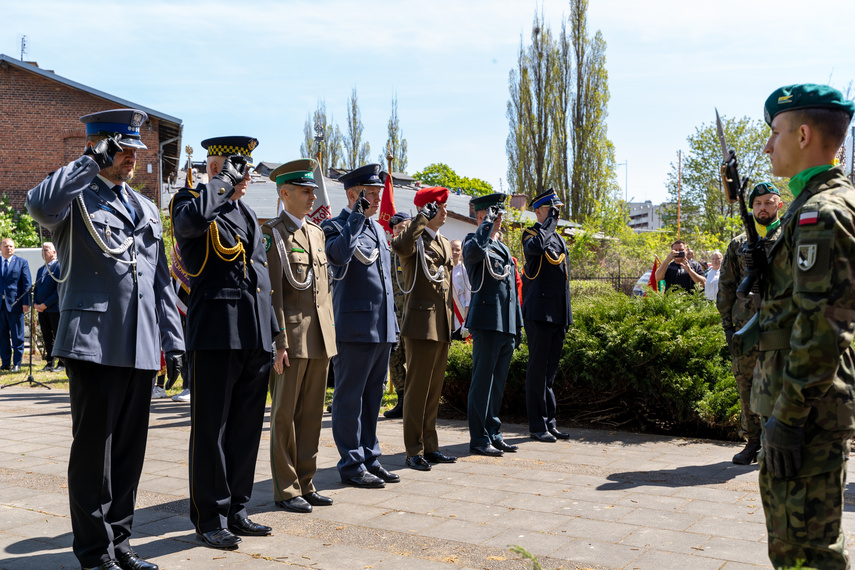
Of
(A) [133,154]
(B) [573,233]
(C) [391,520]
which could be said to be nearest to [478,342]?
(C) [391,520]

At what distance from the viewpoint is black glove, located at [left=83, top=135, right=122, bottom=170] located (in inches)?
159

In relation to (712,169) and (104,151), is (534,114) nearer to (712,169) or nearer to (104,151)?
(712,169)

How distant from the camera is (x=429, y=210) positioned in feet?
A: 21.9

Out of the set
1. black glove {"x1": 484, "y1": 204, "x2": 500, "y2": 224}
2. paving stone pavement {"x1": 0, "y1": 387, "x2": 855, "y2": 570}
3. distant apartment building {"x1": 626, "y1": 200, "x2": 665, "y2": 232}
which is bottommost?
paving stone pavement {"x1": 0, "y1": 387, "x2": 855, "y2": 570}

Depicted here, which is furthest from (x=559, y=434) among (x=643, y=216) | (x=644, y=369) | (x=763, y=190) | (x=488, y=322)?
(x=643, y=216)

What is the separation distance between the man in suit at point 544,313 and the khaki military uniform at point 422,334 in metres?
1.43

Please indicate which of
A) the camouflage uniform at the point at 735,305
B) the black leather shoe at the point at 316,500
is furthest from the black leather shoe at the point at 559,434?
the black leather shoe at the point at 316,500

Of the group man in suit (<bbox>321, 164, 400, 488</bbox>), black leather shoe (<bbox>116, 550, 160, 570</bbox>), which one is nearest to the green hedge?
man in suit (<bbox>321, 164, 400, 488</bbox>)

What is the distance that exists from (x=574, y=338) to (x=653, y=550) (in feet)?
14.1

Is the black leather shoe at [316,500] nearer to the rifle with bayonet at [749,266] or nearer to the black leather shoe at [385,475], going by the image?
the black leather shoe at [385,475]

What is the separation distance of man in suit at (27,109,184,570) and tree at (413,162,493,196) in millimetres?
61995

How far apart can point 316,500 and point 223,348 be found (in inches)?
58.4

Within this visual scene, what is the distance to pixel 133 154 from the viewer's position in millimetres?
4297

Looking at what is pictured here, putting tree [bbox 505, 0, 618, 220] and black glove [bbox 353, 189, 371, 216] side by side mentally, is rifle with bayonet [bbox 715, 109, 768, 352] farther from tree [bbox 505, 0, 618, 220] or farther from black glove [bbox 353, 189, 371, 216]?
tree [bbox 505, 0, 618, 220]
